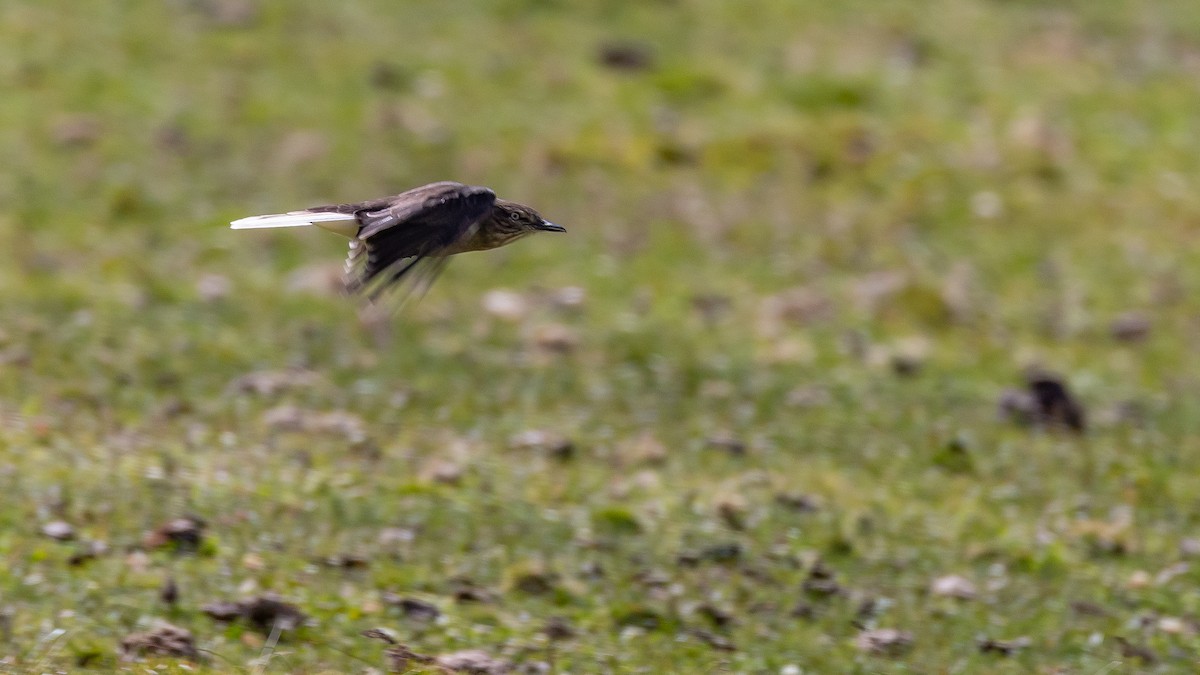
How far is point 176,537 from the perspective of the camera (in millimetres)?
7883

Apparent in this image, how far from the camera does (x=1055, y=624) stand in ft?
27.3

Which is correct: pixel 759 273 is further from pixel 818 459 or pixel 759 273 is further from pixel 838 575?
pixel 838 575

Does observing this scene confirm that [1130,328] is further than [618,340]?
Yes

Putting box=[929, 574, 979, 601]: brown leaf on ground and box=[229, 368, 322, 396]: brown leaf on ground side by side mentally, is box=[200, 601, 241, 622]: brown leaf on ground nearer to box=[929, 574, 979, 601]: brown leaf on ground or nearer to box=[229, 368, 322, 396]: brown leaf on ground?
box=[229, 368, 322, 396]: brown leaf on ground

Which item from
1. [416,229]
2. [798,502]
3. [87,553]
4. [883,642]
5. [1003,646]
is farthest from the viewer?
[798,502]

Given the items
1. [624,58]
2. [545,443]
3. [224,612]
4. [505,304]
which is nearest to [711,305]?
[505,304]

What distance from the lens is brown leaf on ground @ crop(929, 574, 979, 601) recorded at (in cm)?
862

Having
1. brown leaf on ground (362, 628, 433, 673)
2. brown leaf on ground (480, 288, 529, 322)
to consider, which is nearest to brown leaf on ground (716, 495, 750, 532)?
brown leaf on ground (362, 628, 433, 673)

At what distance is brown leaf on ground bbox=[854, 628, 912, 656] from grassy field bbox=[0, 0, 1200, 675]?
0.03 m

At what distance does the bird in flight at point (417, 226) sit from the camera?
675 centimetres

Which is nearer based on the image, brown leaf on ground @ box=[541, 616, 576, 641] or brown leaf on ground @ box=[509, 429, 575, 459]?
brown leaf on ground @ box=[541, 616, 576, 641]

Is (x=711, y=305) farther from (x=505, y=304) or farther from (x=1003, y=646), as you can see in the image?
(x=1003, y=646)

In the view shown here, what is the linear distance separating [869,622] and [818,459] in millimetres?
2394

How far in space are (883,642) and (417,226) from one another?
3042 millimetres
